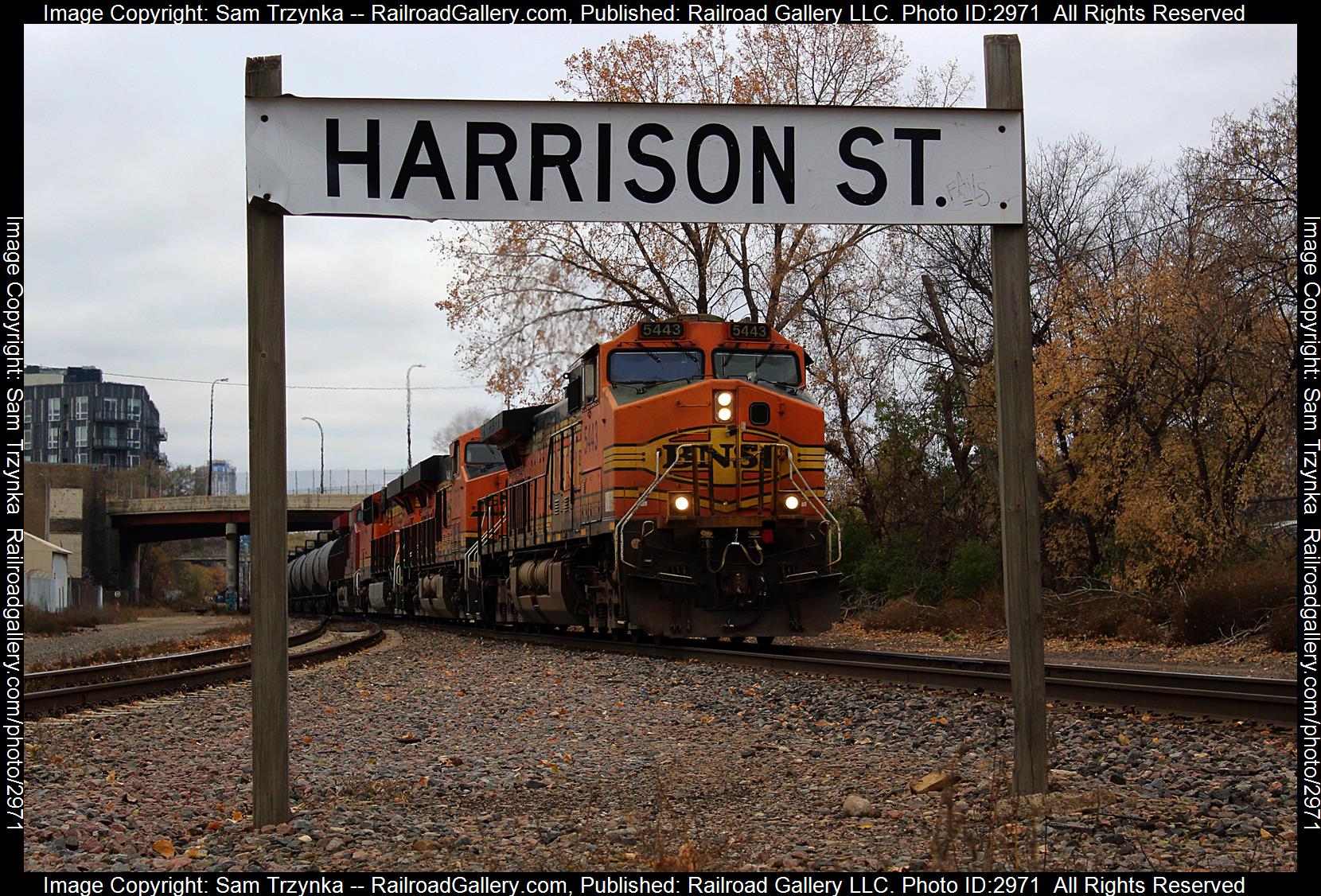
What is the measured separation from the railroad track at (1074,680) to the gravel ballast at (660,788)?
221 millimetres

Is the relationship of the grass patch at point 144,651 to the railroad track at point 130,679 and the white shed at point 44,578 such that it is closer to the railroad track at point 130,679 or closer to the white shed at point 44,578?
the railroad track at point 130,679

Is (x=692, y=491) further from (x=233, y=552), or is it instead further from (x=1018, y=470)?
(x=233, y=552)

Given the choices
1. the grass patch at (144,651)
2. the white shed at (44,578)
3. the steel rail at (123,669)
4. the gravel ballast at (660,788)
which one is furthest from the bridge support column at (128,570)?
→ the gravel ballast at (660,788)

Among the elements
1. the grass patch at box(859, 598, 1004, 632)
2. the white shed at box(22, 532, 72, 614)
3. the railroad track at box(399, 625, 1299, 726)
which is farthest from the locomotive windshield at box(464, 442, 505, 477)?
the white shed at box(22, 532, 72, 614)

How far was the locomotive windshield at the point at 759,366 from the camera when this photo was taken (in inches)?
563

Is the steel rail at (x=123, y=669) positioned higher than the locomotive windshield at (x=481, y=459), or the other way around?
the locomotive windshield at (x=481, y=459)

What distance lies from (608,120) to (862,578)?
21058mm

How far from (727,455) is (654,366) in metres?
1.53

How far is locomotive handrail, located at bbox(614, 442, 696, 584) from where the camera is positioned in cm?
1339

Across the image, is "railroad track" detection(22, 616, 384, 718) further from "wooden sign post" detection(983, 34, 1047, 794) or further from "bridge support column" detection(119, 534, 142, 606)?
"bridge support column" detection(119, 534, 142, 606)

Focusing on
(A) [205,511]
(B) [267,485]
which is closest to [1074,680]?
(B) [267,485]

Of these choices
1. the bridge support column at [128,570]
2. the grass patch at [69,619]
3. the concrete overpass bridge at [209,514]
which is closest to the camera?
the grass patch at [69,619]

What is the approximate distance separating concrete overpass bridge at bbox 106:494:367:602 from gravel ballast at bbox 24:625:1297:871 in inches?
2303

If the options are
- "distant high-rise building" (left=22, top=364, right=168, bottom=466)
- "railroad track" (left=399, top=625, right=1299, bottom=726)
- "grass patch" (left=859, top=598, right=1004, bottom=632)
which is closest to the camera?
"railroad track" (left=399, top=625, right=1299, bottom=726)
